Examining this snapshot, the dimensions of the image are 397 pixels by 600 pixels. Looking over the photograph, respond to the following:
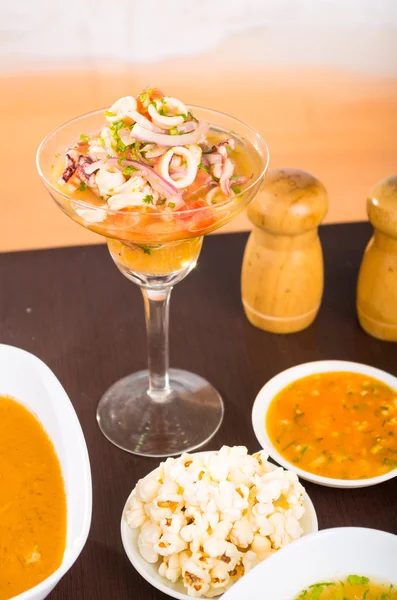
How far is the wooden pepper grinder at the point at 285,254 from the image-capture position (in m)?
1.36

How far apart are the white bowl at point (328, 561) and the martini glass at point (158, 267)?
390mm

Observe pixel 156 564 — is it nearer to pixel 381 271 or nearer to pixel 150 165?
pixel 150 165

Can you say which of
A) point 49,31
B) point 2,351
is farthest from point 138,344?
point 49,31

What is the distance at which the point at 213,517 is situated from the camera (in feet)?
3.21

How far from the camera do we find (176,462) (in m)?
1.04

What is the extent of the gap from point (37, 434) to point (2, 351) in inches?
4.9

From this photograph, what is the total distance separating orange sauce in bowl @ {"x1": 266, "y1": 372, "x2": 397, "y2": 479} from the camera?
3.84 ft

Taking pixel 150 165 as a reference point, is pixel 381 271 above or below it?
below

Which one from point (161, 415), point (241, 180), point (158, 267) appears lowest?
point (161, 415)

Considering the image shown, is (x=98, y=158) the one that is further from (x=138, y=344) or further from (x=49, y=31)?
(x=49, y=31)

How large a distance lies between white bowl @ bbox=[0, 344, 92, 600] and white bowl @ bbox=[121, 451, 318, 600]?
0.08 metres

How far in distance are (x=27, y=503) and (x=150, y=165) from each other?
46cm

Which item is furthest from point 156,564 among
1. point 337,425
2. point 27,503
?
point 337,425

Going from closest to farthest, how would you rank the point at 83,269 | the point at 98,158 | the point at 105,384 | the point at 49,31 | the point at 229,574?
the point at 229,574
the point at 98,158
the point at 105,384
the point at 83,269
the point at 49,31
